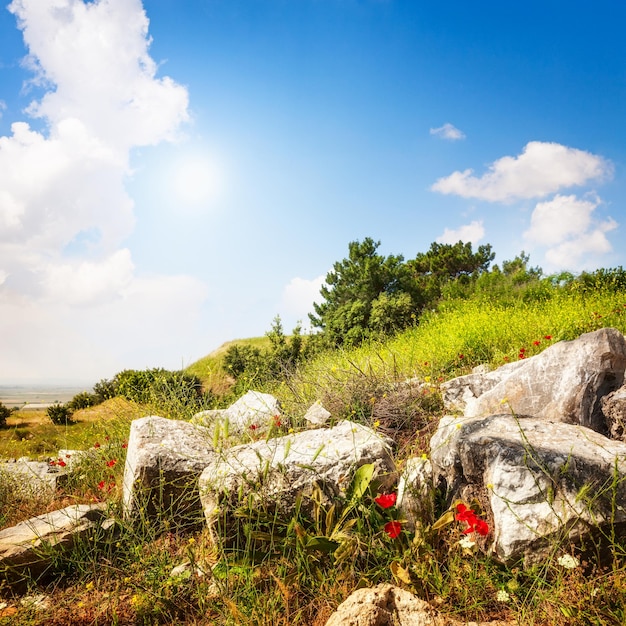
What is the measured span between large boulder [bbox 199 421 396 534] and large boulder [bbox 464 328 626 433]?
1.57m

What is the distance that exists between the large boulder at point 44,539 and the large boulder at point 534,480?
286 centimetres

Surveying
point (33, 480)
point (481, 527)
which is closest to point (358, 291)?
point (33, 480)

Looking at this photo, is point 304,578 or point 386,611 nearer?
point 386,611

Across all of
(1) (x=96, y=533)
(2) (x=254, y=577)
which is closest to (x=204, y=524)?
(1) (x=96, y=533)

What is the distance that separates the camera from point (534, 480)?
257cm

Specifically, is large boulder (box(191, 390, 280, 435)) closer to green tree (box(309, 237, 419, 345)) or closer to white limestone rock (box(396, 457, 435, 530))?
white limestone rock (box(396, 457, 435, 530))

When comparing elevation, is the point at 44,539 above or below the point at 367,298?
below

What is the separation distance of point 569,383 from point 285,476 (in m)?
2.86

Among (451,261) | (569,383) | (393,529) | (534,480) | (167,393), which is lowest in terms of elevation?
(393,529)

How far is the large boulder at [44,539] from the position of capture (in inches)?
132

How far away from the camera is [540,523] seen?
2.50 meters

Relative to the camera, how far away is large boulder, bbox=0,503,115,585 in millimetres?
3344

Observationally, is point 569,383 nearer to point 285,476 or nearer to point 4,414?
point 285,476

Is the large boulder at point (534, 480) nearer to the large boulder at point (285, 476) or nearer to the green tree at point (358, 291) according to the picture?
the large boulder at point (285, 476)
